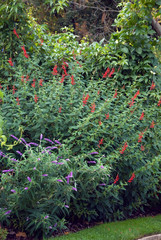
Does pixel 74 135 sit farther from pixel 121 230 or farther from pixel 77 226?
pixel 121 230

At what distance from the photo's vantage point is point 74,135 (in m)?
4.55

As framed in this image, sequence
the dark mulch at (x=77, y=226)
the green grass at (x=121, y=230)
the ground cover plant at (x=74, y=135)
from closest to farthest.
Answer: the ground cover plant at (x=74, y=135)
the dark mulch at (x=77, y=226)
the green grass at (x=121, y=230)

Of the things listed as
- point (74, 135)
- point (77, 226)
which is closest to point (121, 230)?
point (77, 226)

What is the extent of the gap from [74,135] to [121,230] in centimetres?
144

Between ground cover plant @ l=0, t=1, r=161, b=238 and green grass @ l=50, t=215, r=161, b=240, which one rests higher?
ground cover plant @ l=0, t=1, r=161, b=238

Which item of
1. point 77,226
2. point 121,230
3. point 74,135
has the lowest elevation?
point 77,226

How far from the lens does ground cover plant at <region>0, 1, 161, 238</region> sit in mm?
3754

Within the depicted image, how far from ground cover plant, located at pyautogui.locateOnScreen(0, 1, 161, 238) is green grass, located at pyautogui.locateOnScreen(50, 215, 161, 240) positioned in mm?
192

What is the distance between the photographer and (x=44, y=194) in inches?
145

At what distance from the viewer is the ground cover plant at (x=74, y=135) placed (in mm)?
3754

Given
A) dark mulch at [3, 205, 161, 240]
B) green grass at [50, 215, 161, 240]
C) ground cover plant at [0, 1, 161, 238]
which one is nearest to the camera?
ground cover plant at [0, 1, 161, 238]

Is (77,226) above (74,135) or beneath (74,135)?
beneath

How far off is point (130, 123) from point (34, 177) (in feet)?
6.80

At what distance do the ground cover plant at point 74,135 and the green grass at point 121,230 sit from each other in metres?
0.19
